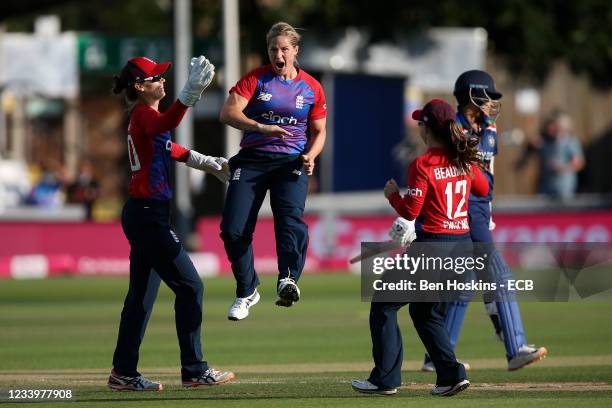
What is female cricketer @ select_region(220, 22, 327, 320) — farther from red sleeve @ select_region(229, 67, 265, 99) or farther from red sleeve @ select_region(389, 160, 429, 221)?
red sleeve @ select_region(389, 160, 429, 221)

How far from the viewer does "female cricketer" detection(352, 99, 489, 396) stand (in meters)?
9.77

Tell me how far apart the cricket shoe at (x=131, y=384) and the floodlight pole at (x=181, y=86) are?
14.7 metres

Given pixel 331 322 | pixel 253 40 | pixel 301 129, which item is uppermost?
pixel 253 40

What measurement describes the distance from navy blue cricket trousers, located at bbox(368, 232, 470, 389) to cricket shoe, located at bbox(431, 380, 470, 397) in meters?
0.02

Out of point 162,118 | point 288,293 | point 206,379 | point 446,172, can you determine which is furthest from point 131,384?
point 446,172

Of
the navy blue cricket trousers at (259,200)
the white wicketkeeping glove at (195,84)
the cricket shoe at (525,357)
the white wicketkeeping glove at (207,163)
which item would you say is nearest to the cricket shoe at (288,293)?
the navy blue cricket trousers at (259,200)

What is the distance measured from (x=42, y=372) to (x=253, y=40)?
53.9 ft

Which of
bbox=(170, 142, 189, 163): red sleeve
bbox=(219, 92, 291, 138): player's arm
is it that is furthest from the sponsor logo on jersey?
bbox=(170, 142, 189, 163): red sleeve

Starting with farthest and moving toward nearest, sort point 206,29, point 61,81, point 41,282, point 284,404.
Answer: point 206,29 → point 61,81 → point 41,282 → point 284,404

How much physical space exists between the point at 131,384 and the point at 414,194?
252 centimetres

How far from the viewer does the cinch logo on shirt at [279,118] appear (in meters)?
10.8

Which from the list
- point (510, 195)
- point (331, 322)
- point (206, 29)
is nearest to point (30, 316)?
point (331, 322)

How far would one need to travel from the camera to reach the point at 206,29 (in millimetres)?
30359

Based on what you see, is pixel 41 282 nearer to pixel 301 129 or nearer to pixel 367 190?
pixel 367 190
